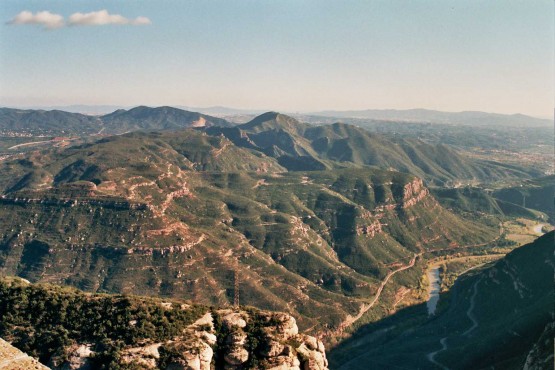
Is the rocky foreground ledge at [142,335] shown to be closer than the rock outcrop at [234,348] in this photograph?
No

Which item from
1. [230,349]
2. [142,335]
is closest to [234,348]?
[230,349]

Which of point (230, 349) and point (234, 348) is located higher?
point (234, 348)

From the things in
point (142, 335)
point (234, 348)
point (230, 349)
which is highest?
point (142, 335)

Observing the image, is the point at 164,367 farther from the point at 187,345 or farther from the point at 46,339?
the point at 46,339

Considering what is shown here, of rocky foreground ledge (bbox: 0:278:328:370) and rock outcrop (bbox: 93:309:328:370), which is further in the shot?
rocky foreground ledge (bbox: 0:278:328:370)

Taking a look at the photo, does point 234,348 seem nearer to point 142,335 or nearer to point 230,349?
point 230,349

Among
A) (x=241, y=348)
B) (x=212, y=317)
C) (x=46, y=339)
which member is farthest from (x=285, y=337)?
(x=46, y=339)

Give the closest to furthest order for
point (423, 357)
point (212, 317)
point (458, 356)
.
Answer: point (212, 317) < point (458, 356) < point (423, 357)

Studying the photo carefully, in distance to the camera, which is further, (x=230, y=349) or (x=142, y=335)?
(x=142, y=335)
